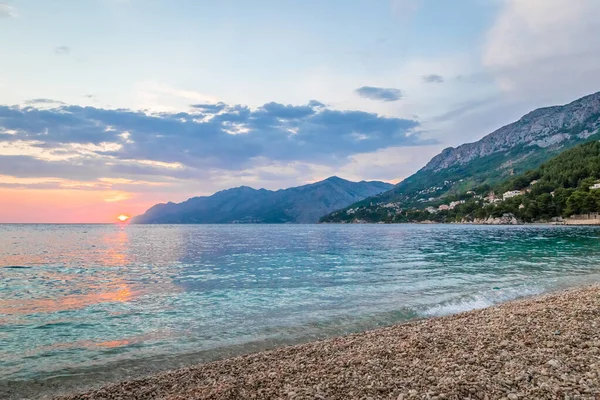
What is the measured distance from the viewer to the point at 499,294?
21781 millimetres

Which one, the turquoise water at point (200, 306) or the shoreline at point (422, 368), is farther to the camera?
the turquoise water at point (200, 306)

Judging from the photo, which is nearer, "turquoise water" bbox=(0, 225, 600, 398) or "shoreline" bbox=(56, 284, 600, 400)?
"shoreline" bbox=(56, 284, 600, 400)

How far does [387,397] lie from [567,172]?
782 ft

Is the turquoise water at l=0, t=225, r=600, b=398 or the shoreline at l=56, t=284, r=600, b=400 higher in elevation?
the shoreline at l=56, t=284, r=600, b=400

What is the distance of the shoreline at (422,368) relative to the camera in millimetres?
7324

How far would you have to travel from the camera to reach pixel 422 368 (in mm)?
8609

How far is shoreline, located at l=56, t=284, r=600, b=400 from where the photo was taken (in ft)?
24.0

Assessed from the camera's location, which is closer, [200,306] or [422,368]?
[422,368]

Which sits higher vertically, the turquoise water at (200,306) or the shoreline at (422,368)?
the shoreline at (422,368)

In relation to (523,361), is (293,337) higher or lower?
lower

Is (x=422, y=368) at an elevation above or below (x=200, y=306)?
above

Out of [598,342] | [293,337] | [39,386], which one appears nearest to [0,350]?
[39,386]

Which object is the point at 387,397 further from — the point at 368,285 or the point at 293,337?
the point at 368,285

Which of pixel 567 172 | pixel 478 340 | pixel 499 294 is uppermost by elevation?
pixel 567 172
